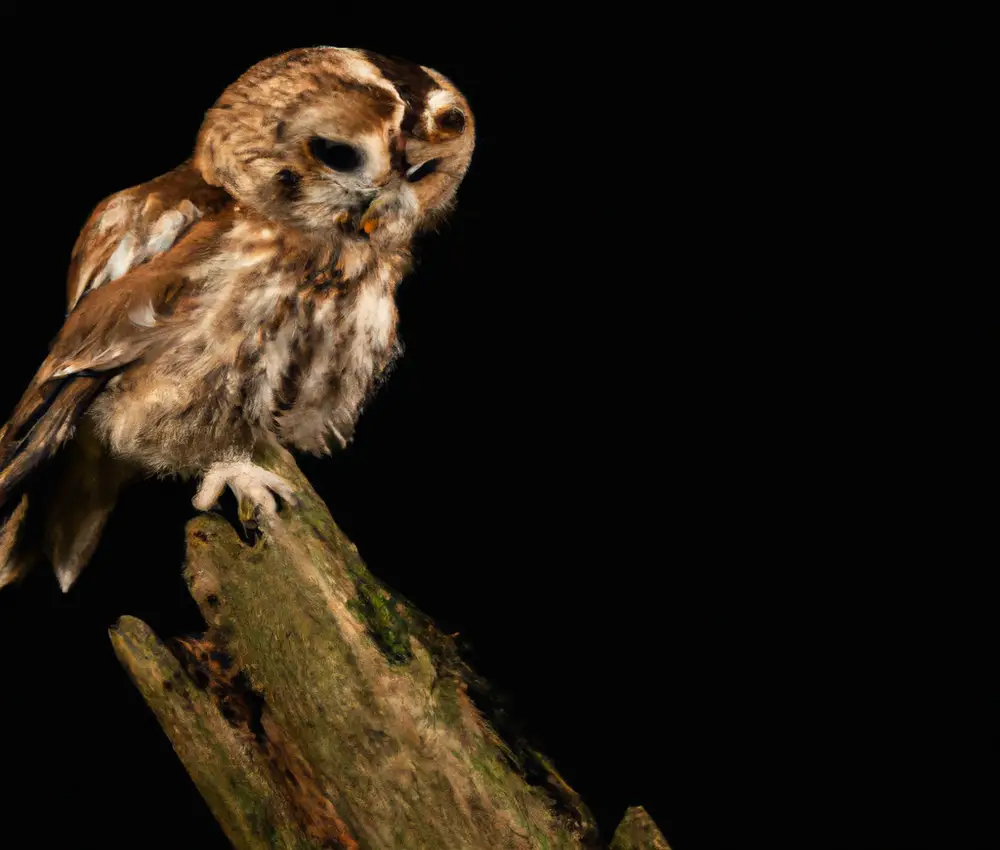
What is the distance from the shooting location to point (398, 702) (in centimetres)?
186

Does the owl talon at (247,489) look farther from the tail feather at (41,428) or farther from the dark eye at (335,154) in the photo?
the dark eye at (335,154)

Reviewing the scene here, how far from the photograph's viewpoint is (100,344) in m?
1.89

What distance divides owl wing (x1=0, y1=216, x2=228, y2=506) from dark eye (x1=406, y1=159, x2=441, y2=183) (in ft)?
0.95

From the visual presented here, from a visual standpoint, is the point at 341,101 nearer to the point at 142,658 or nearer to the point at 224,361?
the point at 224,361

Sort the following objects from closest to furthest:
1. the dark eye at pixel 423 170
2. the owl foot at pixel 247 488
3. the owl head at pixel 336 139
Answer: the owl head at pixel 336 139 < the dark eye at pixel 423 170 < the owl foot at pixel 247 488

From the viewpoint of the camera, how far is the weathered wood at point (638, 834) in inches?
71.9

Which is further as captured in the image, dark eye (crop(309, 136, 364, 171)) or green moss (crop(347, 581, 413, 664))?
green moss (crop(347, 581, 413, 664))

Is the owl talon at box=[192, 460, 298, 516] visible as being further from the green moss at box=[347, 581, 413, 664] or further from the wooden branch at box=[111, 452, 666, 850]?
the green moss at box=[347, 581, 413, 664]

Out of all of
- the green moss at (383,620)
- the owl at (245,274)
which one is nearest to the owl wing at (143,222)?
the owl at (245,274)

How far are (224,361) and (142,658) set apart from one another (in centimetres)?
46

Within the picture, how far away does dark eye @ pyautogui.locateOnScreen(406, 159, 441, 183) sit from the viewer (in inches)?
74.8

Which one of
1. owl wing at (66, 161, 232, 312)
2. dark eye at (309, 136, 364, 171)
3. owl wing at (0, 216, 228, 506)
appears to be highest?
dark eye at (309, 136, 364, 171)

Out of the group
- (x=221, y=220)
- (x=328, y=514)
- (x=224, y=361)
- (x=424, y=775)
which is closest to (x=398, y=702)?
(x=424, y=775)

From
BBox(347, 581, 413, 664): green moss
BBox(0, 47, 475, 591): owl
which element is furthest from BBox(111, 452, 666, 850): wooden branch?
BBox(0, 47, 475, 591): owl
